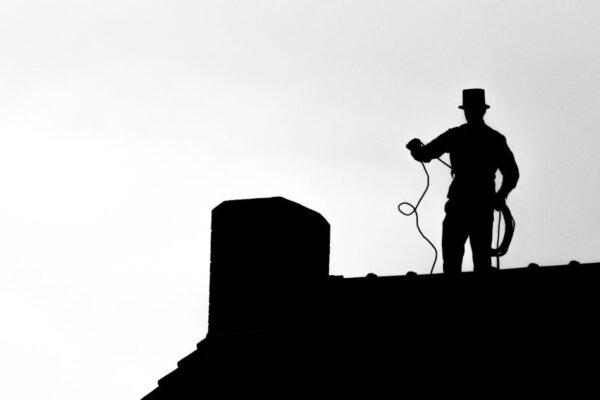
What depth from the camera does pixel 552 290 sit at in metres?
10.0

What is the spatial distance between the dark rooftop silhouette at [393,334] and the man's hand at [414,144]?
135cm

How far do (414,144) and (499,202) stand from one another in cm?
98

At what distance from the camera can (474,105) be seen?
12.4 m

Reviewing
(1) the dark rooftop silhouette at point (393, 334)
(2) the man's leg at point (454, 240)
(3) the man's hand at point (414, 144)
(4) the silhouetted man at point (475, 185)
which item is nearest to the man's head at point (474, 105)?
(4) the silhouetted man at point (475, 185)

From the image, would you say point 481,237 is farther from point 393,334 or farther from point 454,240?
point 393,334

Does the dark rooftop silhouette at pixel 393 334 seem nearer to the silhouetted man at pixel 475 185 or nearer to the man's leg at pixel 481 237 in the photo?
the silhouetted man at pixel 475 185

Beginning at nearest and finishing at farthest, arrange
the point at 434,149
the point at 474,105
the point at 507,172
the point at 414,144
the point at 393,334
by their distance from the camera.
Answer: the point at 393,334 → the point at 474,105 → the point at 507,172 → the point at 434,149 → the point at 414,144

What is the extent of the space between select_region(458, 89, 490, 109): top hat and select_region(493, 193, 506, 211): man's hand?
80cm

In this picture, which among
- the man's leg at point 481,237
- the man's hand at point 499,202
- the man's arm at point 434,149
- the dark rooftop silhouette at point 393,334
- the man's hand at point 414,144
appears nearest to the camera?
the dark rooftop silhouette at point 393,334

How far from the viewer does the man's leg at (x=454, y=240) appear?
12383 millimetres

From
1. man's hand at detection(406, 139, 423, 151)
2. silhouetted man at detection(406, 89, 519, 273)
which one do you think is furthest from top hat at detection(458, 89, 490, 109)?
man's hand at detection(406, 139, 423, 151)

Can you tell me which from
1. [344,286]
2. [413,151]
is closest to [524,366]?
[344,286]

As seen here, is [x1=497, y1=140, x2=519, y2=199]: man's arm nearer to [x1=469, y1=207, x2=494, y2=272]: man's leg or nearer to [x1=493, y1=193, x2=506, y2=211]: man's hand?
[x1=493, y1=193, x2=506, y2=211]: man's hand

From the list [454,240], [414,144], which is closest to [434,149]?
[414,144]
